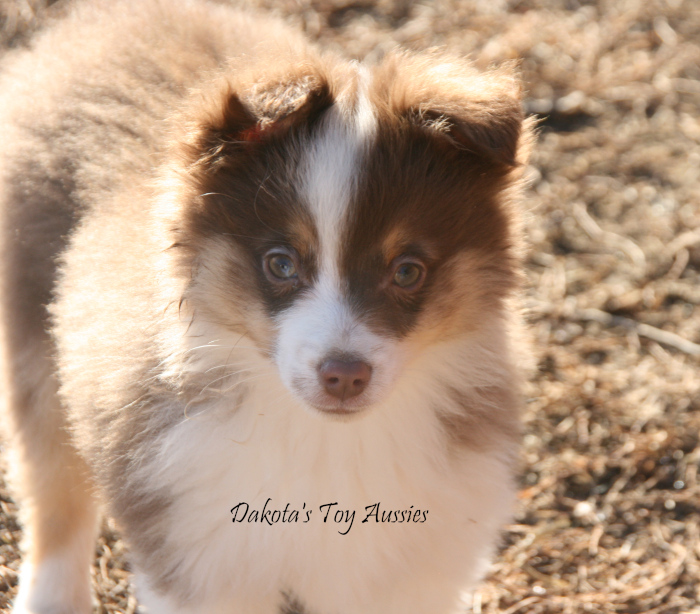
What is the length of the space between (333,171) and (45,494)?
1891mm

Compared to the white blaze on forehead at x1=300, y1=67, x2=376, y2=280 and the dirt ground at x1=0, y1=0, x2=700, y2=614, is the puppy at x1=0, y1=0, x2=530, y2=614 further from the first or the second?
the dirt ground at x1=0, y1=0, x2=700, y2=614

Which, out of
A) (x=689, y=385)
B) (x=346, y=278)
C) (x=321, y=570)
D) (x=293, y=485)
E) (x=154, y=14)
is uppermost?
(x=154, y=14)

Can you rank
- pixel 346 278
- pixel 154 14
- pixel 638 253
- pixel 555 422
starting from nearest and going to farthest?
pixel 346 278 → pixel 154 14 → pixel 555 422 → pixel 638 253

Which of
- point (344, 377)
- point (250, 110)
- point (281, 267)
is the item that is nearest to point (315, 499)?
point (344, 377)

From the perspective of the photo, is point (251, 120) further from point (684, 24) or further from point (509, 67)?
point (684, 24)

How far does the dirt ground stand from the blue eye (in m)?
1.87

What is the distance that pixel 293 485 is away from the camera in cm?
278

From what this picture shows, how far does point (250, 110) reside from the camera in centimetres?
250

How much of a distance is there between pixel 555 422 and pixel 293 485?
215 cm

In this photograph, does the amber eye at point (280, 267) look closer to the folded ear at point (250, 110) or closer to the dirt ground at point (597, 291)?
the folded ear at point (250, 110)

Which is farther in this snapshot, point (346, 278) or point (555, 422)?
point (555, 422)

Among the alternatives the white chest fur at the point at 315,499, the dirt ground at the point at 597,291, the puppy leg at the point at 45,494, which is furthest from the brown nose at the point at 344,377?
the dirt ground at the point at 597,291

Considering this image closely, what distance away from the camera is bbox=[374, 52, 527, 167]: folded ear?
2.51m

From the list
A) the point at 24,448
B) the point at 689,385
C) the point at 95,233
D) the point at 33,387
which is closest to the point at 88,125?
the point at 95,233
